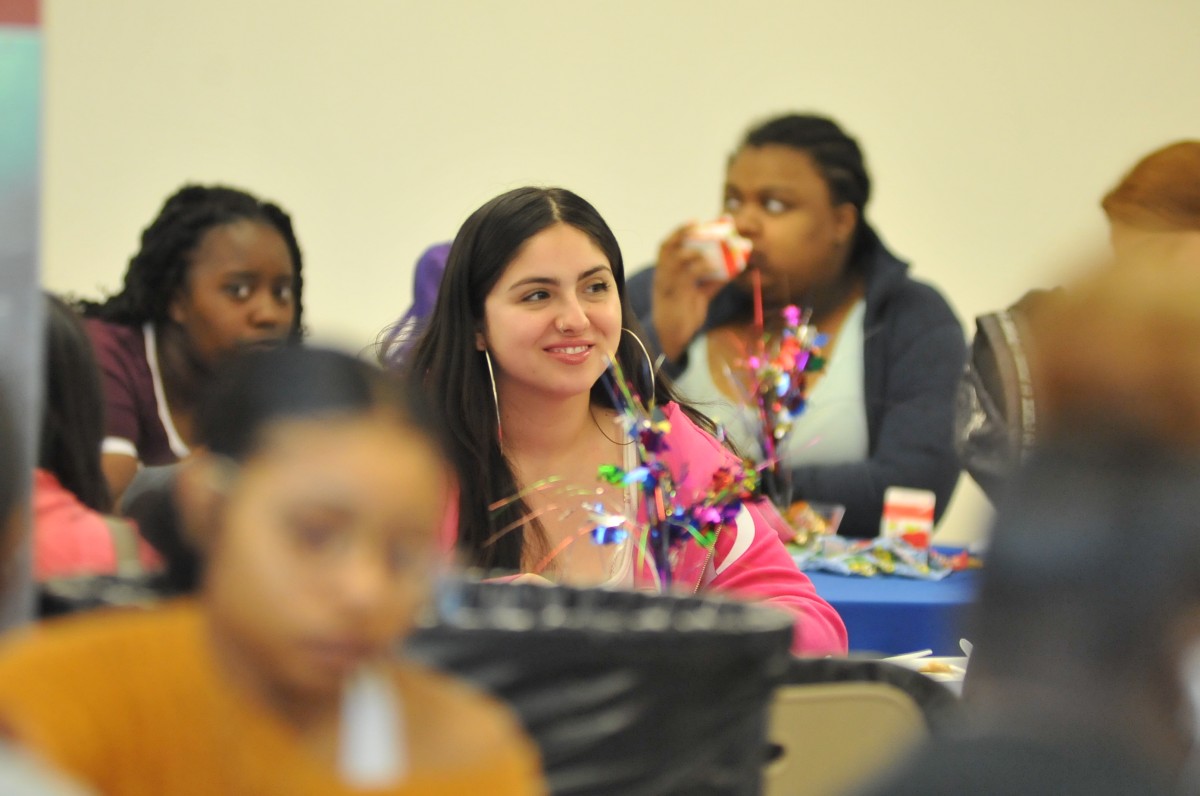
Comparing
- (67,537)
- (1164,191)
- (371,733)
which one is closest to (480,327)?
(1164,191)

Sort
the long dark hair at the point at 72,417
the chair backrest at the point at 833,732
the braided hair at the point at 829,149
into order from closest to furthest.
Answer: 1. the long dark hair at the point at 72,417
2. the chair backrest at the point at 833,732
3. the braided hair at the point at 829,149

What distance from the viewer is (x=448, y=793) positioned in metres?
0.67

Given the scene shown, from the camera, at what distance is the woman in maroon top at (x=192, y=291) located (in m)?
2.89

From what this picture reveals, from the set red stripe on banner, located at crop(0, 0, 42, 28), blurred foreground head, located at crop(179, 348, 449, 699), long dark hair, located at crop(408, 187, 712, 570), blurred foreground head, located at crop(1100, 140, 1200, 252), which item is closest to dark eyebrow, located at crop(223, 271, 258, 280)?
long dark hair, located at crop(408, 187, 712, 570)

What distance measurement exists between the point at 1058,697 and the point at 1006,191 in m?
4.52

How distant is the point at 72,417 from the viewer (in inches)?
39.4

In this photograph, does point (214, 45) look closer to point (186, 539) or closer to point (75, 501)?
point (75, 501)

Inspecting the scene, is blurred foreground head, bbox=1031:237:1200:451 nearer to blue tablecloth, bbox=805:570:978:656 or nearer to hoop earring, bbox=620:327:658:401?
hoop earring, bbox=620:327:658:401

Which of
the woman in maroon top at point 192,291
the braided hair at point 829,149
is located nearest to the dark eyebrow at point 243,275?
the woman in maroon top at point 192,291

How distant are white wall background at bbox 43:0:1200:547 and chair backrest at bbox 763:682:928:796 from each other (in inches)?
127

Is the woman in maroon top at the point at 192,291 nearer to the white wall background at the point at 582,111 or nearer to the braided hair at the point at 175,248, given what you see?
the braided hair at the point at 175,248

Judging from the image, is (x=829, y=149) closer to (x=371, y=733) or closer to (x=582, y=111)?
(x=582, y=111)

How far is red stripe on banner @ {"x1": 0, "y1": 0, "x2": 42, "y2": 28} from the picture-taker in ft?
2.48

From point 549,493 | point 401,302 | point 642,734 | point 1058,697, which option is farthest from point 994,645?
point 401,302
